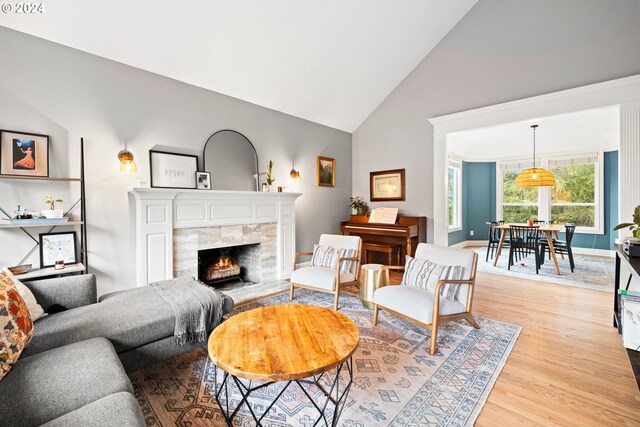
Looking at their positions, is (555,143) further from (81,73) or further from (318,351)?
(81,73)

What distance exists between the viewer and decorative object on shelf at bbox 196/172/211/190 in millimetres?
3758

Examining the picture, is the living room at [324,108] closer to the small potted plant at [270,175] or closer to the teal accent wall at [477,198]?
the small potted plant at [270,175]

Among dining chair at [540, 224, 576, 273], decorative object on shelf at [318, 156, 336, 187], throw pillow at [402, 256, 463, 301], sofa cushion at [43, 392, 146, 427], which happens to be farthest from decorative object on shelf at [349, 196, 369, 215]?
sofa cushion at [43, 392, 146, 427]

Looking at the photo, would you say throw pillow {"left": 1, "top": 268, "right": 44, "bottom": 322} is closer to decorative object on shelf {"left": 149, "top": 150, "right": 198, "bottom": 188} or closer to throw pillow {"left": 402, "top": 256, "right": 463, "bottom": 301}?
decorative object on shelf {"left": 149, "top": 150, "right": 198, "bottom": 188}

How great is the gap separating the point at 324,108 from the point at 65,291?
4342 millimetres

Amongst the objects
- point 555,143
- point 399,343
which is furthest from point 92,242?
point 555,143

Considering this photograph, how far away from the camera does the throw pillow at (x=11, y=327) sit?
1347mm

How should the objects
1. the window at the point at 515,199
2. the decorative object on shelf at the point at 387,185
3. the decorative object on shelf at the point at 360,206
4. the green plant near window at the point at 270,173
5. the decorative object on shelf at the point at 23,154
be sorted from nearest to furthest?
the decorative object on shelf at the point at 23,154 < the green plant near window at the point at 270,173 < the decorative object on shelf at the point at 387,185 < the decorative object on shelf at the point at 360,206 < the window at the point at 515,199

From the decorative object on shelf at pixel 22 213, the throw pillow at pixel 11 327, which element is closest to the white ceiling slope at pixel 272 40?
the decorative object on shelf at pixel 22 213

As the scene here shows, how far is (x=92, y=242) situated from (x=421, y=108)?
5.12m

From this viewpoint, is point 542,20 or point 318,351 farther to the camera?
point 542,20

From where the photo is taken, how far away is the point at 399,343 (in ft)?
8.13

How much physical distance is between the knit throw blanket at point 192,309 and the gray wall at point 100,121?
1109 millimetres
